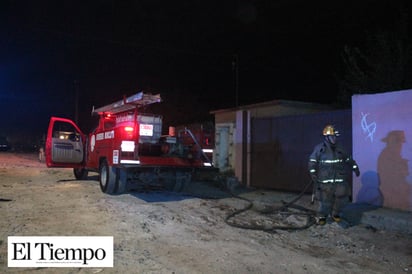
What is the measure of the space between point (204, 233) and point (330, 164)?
2.54 m

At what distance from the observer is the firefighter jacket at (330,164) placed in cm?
720

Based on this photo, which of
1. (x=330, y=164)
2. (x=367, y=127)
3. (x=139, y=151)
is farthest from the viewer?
(x=139, y=151)

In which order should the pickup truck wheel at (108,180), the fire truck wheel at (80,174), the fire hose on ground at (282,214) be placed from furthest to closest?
the fire truck wheel at (80,174) < the pickup truck wheel at (108,180) < the fire hose on ground at (282,214)

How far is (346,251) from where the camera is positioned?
5863 millimetres

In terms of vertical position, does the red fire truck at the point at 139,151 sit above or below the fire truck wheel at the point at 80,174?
above

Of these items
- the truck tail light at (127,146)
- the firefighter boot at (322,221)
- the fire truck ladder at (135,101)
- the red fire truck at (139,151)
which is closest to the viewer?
the firefighter boot at (322,221)

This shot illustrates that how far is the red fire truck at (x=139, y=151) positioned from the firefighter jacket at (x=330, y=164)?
13.0 ft

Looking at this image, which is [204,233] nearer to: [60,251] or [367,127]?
[60,251]

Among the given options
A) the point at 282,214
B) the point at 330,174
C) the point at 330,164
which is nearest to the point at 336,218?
the point at 330,174

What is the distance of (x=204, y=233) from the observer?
673 centimetres

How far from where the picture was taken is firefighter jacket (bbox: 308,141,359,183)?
23.6 ft

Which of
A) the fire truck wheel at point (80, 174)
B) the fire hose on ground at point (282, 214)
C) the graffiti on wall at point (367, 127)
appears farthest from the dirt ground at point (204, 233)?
the fire truck wheel at point (80, 174)

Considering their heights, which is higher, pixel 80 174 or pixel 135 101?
pixel 135 101

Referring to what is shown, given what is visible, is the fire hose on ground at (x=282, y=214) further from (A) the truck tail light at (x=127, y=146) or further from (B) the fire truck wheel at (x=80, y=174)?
(B) the fire truck wheel at (x=80, y=174)
